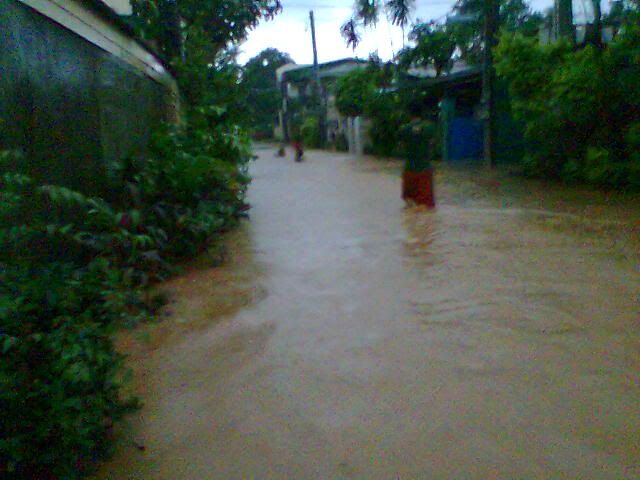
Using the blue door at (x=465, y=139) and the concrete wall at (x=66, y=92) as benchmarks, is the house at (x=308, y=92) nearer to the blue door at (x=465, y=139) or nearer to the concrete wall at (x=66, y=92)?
the blue door at (x=465, y=139)

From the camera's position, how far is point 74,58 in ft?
19.7

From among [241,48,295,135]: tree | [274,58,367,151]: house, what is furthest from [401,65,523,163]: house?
[241,48,295,135]: tree

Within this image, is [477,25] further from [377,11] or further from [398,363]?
[398,363]

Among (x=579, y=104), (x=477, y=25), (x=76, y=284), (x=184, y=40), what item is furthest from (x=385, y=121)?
(x=76, y=284)

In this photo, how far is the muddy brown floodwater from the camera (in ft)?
10.5

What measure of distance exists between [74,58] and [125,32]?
8.07ft

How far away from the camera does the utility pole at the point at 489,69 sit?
16616mm

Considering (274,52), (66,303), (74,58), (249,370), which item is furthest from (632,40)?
(274,52)

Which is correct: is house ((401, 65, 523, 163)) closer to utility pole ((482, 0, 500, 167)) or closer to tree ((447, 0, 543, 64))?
utility pole ((482, 0, 500, 167))

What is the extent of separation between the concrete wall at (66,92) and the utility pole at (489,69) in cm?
1072

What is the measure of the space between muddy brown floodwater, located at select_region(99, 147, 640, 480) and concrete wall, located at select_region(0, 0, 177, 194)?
142 centimetres

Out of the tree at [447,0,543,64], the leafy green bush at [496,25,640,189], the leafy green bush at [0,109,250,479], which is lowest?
the leafy green bush at [0,109,250,479]

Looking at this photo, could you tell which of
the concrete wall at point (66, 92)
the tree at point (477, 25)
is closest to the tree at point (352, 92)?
the tree at point (477, 25)

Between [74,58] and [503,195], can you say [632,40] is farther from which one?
[74,58]
